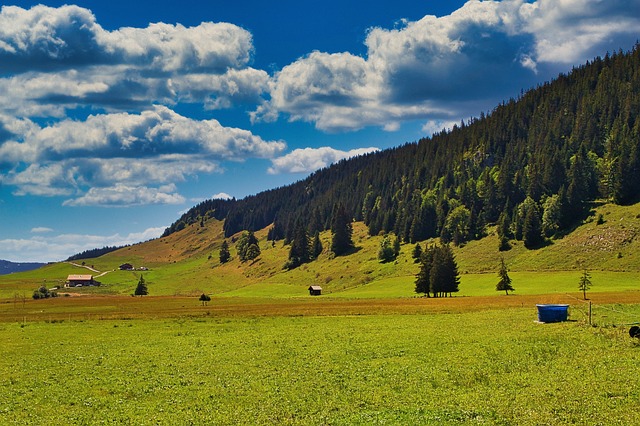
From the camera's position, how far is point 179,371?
39.2m

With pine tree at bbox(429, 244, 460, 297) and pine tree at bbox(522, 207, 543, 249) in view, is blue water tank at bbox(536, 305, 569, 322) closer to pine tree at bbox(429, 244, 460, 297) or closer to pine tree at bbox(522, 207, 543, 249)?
pine tree at bbox(429, 244, 460, 297)

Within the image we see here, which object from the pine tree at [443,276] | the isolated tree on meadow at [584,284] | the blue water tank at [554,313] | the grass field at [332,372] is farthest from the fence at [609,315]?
the pine tree at [443,276]

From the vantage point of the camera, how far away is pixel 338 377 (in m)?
34.7

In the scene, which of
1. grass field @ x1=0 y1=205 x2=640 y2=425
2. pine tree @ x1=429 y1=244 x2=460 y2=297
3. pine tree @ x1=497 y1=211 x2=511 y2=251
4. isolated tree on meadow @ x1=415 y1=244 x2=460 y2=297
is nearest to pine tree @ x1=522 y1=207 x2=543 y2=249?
pine tree @ x1=497 y1=211 x2=511 y2=251

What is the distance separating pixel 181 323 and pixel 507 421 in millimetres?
59269

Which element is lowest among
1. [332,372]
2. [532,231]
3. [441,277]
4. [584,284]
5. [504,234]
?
[332,372]

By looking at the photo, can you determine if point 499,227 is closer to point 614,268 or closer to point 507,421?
point 614,268

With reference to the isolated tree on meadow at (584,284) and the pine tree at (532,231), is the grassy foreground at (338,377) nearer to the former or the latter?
the isolated tree on meadow at (584,284)

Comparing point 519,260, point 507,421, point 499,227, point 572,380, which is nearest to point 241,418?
point 507,421

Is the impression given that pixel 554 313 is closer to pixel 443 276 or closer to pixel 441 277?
pixel 441 277

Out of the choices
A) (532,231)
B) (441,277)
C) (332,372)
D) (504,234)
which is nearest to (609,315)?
(332,372)

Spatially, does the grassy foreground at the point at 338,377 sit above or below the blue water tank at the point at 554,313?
below

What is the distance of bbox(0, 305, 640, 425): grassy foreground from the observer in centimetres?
2617

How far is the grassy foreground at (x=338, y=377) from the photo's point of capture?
26.2 meters
